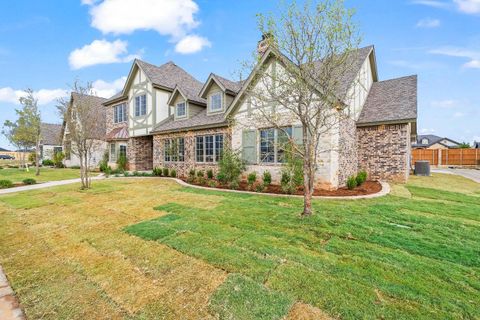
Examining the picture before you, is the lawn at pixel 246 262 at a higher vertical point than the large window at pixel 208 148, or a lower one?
lower

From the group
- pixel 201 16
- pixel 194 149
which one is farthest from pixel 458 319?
pixel 201 16

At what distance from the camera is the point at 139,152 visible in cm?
2025

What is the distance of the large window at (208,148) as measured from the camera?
46.3 feet

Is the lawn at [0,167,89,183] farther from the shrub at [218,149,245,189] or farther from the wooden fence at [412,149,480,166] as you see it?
the wooden fence at [412,149,480,166]

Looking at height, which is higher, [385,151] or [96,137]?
A: [96,137]

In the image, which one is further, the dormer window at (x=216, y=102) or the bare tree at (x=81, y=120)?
the dormer window at (x=216, y=102)

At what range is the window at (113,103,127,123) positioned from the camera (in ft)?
69.5

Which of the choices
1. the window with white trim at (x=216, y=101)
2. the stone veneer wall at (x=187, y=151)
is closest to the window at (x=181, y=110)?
the stone veneer wall at (x=187, y=151)

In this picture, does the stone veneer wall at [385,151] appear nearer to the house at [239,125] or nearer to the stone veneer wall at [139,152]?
the house at [239,125]

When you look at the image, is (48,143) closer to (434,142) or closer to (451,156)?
(451,156)

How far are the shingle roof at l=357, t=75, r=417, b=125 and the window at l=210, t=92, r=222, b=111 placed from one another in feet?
27.5

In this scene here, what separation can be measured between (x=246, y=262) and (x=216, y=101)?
12.9 m

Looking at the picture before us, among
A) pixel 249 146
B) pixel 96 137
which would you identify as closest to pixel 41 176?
pixel 96 137

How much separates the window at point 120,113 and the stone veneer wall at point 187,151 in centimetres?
547
